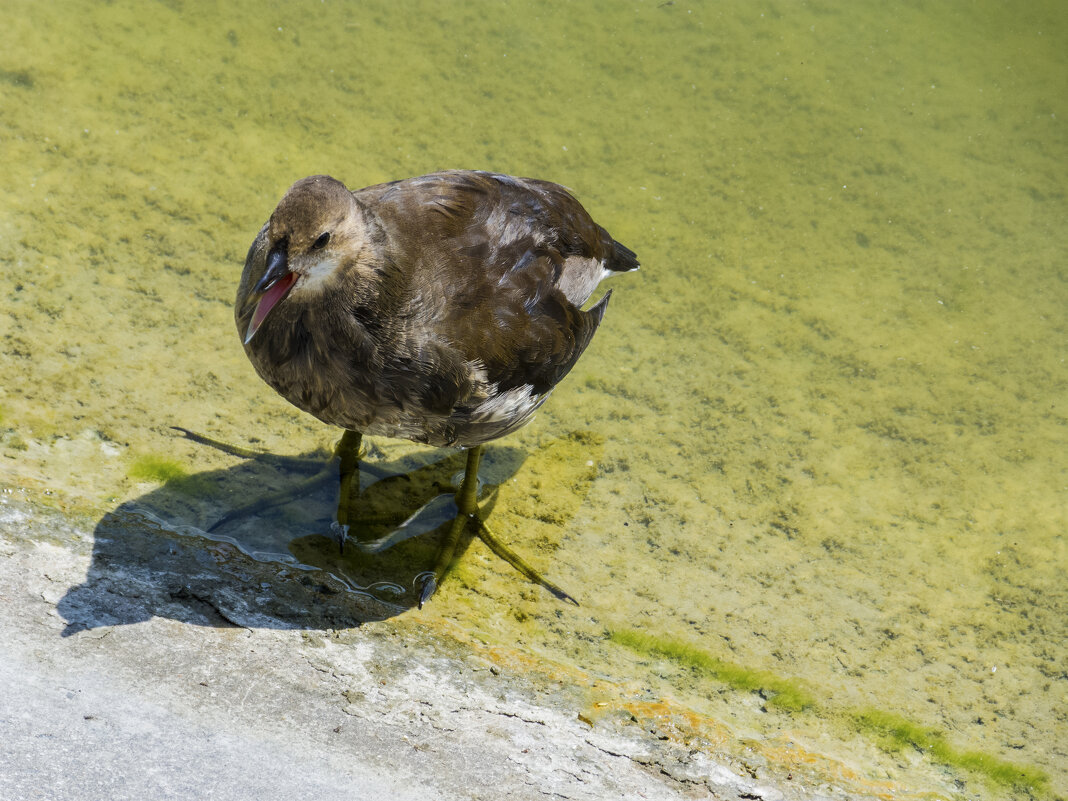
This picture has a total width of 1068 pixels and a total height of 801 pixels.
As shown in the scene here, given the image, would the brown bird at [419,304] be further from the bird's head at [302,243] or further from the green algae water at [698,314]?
the green algae water at [698,314]

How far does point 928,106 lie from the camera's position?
21.0 ft

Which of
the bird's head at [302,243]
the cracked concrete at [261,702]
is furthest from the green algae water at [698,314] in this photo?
the bird's head at [302,243]

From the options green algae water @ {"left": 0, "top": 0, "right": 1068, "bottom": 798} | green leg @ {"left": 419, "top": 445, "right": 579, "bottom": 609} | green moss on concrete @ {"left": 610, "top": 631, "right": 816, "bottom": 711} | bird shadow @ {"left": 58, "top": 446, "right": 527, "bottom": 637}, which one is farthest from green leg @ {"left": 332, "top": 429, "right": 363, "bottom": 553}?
green moss on concrete @ {"left": 610, "top": 631, "right": 816, "bottom": 711}

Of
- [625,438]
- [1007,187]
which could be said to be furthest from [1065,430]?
[625,438]

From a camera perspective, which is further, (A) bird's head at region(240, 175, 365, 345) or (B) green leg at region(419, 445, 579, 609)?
(B) green leg at region(419, 445, 579, 609)

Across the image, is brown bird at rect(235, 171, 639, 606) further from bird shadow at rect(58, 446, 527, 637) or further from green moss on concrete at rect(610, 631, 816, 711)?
green moss on concrete at rect(610, 631, 816, 711)

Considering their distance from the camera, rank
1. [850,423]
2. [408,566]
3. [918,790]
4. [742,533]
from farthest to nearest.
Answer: [850,423], [742,533], [408,566], [918,790]

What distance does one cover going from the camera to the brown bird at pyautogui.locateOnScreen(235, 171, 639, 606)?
9.32 ft

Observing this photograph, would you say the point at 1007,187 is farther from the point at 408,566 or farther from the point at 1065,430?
the point at 408,566

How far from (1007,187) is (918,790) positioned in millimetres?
4101

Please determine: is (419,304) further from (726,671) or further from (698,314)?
(698,314)

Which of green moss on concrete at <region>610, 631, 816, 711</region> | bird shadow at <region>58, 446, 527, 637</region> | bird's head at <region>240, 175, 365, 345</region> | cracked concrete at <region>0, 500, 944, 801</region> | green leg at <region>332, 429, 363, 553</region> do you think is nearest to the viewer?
cracked concrete at <region>0, 500, 944, 801</region>

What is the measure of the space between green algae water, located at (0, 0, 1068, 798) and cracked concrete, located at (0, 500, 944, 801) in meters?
0.39

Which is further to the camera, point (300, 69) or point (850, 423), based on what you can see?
point (300, 69)
